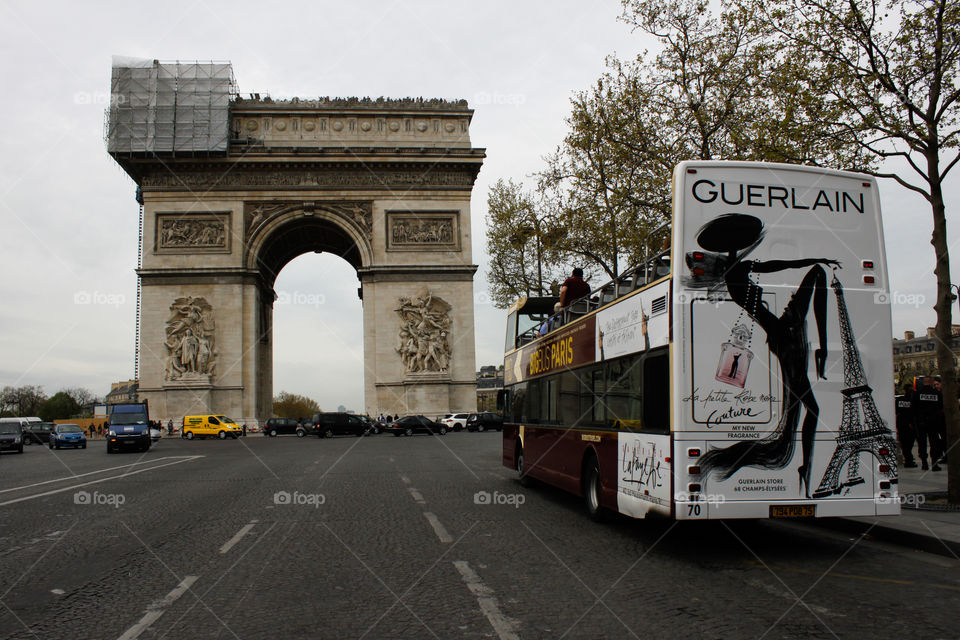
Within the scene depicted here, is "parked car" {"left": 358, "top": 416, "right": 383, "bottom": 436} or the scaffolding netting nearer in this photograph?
→ "parked car" {"left": 358, "top": 416, "right": 383, "bottom": 436}

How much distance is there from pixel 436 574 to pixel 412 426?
33.3 metres

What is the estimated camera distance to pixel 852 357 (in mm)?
7215

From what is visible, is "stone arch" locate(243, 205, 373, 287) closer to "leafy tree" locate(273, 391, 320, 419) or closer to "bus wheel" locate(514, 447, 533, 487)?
"bus wheel" locate(514, 447, 533, 487)

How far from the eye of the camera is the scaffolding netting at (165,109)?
42.4 metres

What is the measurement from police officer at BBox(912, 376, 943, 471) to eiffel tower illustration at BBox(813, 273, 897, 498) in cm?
818

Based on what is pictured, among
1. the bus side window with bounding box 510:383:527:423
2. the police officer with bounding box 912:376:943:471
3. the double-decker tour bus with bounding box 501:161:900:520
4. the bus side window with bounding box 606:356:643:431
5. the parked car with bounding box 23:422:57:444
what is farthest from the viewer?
the parked car with bounding box 23:422:57:444

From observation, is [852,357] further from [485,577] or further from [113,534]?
[113,534]

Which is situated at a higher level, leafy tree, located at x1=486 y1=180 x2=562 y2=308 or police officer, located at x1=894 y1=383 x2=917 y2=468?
leafy tree, located at x1=486 y1=180 x2=562 y2=308

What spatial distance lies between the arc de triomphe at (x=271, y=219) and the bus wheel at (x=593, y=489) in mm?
32102

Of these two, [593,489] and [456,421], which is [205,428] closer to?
[456,421]

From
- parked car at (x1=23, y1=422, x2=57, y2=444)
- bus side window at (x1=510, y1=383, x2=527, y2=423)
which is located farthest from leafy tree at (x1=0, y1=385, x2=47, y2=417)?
bus side window at (x1=510, y1=383, x2=527, y2=423)

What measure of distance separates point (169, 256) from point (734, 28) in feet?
113

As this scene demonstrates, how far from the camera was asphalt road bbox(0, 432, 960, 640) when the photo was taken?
4.79 meters

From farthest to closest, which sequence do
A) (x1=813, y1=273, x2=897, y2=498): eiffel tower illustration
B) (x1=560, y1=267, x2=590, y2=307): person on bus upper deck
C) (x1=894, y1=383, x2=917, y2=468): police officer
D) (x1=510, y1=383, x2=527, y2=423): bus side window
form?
(x1=894, y1=383, x2=917, y2=468): police officer → (x1=510, y1=383, x2=527, y2=423): bus side window → (x1=560, y1=267, x2=590, y2=307): person on bus upper deck → (x1=813, y1=273, x2=897, y2=498): eiffel tower illustration
